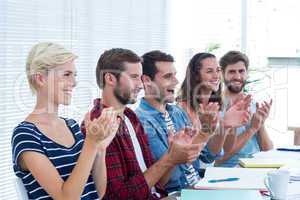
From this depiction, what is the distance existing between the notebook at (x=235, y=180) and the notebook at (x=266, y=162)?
3.0 inches

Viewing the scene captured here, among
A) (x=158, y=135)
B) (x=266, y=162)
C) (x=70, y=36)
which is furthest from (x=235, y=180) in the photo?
(x=70, y=36)

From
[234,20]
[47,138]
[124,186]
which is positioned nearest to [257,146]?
[124,186]

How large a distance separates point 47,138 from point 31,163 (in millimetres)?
130

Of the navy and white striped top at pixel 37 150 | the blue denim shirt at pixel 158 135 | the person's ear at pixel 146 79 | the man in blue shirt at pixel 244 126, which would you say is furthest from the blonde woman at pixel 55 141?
the man in blue shirt at pixel 244 126

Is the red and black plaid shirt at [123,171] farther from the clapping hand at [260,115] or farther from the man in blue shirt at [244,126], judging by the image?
the clapping hand at [260,115]

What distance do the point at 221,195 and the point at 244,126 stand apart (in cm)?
126

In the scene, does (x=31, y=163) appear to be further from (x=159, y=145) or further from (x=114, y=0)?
(x=114, y=0)

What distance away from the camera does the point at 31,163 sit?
133cm

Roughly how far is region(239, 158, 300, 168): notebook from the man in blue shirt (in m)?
0.31

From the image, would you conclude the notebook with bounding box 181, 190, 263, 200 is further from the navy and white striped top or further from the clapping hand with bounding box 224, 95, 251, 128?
the clapping hand with bounding box 224, 95, 251, 128

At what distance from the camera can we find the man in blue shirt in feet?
8.47

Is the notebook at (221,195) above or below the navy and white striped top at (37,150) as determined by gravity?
below

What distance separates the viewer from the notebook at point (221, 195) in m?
1.45

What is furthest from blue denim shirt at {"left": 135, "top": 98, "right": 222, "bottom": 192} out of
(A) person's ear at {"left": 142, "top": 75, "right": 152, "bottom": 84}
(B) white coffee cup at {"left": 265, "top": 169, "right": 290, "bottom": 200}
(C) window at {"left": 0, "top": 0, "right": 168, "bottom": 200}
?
(C) window at {"left": 0, "top": 0, "right": 168, "bottom": 200}
